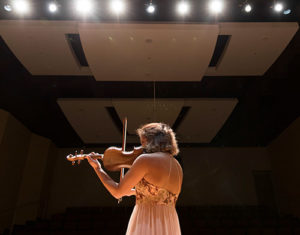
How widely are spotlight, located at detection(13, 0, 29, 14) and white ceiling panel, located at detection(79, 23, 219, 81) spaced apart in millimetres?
651

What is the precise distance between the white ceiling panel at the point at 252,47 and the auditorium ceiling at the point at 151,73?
0.01 meters

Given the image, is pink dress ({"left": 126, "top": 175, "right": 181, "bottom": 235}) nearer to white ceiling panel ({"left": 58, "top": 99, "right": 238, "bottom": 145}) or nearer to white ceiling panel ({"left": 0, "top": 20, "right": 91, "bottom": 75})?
white ceiling panel ({"left": 0, "top": 20, "right": 91, "bottom": 75})

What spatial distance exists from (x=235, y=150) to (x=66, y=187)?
17.2 feet

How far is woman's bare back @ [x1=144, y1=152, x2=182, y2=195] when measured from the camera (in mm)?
1085

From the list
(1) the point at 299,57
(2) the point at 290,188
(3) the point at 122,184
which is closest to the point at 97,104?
(1) the point at 299,57

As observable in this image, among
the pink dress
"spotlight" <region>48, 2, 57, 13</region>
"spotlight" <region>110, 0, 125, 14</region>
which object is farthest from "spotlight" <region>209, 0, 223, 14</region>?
the pink dress

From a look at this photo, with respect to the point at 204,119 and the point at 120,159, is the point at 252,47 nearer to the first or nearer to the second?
the point at 204,119

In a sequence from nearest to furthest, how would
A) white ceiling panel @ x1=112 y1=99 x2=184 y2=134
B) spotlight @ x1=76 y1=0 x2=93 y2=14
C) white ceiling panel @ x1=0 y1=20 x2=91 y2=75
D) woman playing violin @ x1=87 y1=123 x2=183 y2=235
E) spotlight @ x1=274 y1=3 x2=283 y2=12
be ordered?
woman playing violin @ x1=87 y1=123 x2=183 y2=235, spotlight @ x1=76 y1=0 x2=93 y2=14, spotlight @ x1=274 y1=3 x2=283 y2=12, white ceiling panel @ x1=0 y1=20 x2=91 y2=75, white ceiling panel @ x1=112 y1=99 x2=184 y2=134

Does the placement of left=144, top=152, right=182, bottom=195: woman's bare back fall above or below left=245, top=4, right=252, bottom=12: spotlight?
below

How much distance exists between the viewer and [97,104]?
5051 millimetres

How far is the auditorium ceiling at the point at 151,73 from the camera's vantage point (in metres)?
3.20

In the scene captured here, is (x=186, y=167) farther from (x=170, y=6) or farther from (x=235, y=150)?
(x=170, y=6)

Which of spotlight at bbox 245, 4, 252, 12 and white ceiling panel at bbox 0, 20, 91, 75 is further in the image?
white ceiling panel at bbox 0, 20, 91, 75

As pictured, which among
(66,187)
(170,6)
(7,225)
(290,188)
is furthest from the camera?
(66,187)
